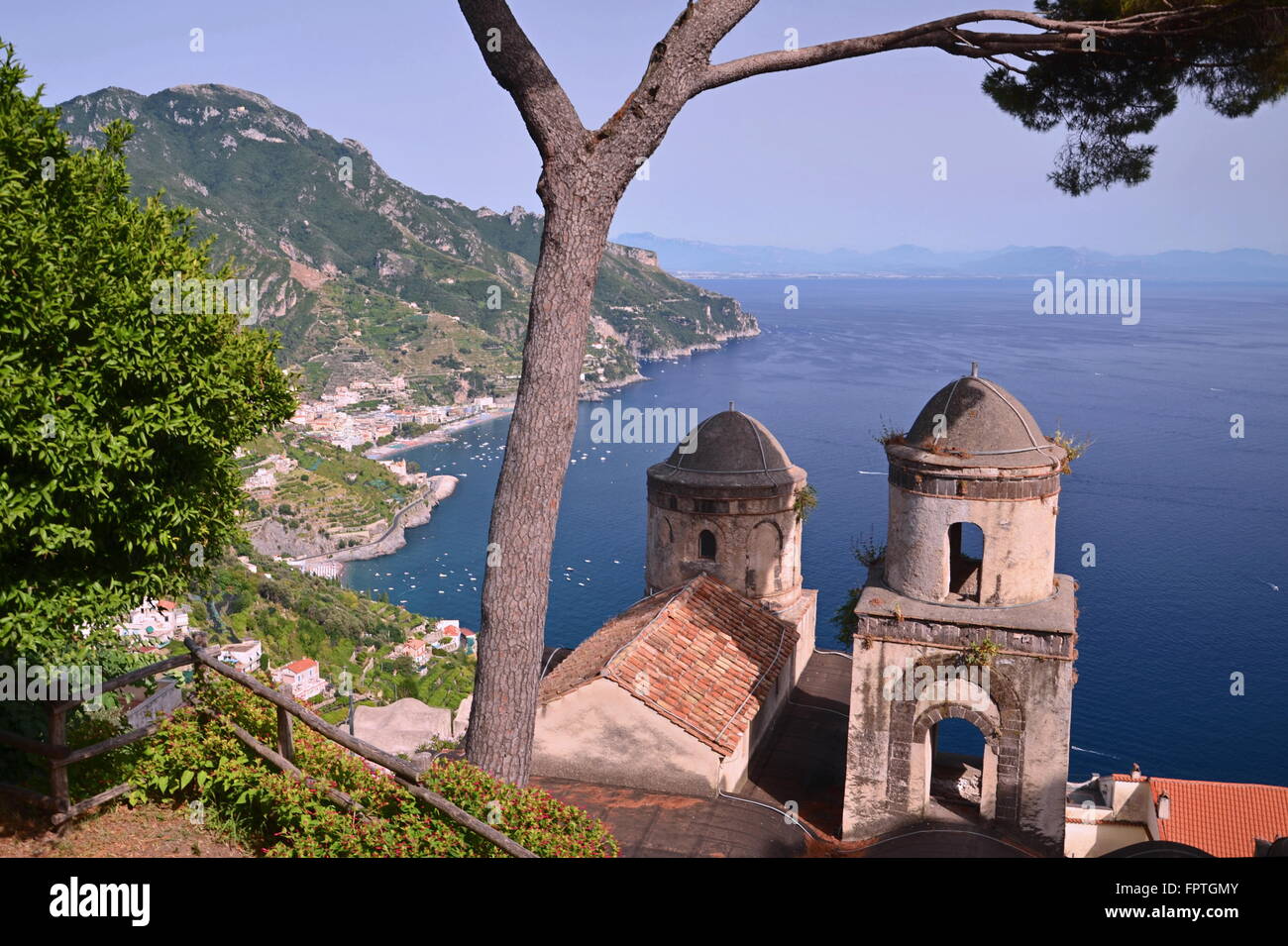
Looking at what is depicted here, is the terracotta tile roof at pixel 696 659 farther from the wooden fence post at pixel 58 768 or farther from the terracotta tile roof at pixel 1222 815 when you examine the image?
the terracotta tile roof at pixel 1222 815

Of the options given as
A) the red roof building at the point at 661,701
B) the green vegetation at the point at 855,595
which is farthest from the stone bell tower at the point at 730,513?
the red roof building at the point at 661,701

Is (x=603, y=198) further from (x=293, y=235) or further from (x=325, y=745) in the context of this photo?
(x=293, y=235)

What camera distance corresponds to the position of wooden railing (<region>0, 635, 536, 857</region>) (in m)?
6.96

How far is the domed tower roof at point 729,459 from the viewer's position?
17.9 metres

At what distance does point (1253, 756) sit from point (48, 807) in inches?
1898

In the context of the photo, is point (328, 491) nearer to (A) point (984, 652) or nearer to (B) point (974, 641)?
(B) point (974, 641)

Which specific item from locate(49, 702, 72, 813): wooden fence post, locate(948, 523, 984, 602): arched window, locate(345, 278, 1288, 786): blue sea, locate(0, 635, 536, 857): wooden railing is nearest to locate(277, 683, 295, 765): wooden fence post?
locate(0, 635, 536, 857): wooden railing

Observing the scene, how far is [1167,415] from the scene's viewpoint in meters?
95.2

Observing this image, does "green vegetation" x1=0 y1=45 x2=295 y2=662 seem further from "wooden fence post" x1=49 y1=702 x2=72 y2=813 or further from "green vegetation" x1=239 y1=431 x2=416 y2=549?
"green vegetation" x1=239 y1=431 x2=416 y2=549

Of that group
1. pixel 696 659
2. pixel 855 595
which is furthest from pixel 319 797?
pixel 855 595

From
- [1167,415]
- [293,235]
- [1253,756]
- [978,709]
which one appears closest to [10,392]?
[978,709]

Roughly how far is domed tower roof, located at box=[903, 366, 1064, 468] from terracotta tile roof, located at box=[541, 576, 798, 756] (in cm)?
418

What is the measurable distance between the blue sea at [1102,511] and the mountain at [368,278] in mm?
21798

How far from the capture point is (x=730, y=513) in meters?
17.8
